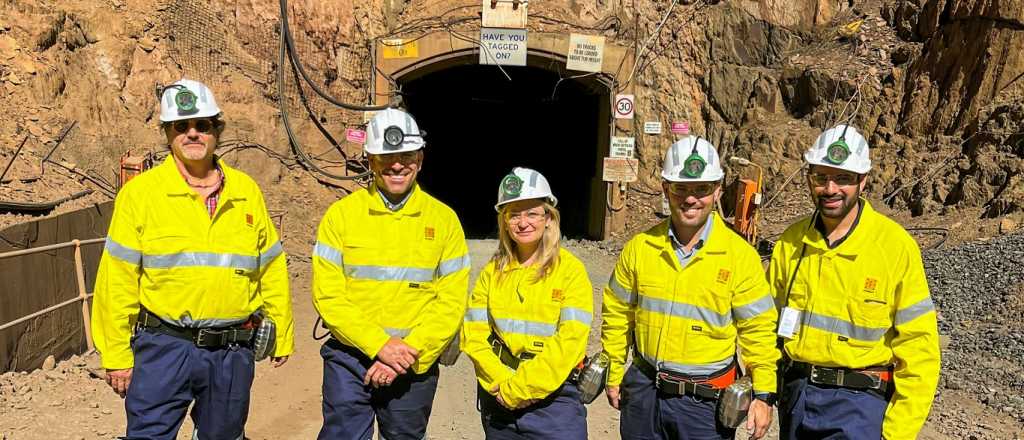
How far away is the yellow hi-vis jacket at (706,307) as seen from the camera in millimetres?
3047

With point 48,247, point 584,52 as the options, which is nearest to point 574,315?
point 48,247

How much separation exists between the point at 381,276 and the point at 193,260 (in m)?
0.90

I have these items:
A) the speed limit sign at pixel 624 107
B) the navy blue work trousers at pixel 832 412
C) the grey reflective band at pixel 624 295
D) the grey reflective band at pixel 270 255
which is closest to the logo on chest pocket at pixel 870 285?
the navy blue work trousers at pixel 832 412

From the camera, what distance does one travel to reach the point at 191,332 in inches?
131

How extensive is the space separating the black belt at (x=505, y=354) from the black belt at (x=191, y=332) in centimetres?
130

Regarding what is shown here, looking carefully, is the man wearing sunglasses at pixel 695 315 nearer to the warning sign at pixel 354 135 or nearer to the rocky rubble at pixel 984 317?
the rocky rubble at pixel 984 317

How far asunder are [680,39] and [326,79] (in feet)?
24.5

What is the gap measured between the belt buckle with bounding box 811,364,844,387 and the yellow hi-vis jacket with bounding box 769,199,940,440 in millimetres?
30

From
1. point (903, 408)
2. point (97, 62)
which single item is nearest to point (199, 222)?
point (903, 408)

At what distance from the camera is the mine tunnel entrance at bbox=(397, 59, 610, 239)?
642 inches

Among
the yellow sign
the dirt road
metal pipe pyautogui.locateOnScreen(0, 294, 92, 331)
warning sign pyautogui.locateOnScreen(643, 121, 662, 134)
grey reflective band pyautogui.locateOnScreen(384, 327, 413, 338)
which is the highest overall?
the yellow sign

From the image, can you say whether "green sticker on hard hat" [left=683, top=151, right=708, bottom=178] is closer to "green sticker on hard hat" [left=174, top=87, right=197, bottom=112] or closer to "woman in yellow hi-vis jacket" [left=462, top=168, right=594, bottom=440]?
"woman in yellow hi-vis jacket" [left=462, top=168, right=594, bottom=440]

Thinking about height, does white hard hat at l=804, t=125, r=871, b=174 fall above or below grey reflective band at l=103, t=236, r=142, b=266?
above

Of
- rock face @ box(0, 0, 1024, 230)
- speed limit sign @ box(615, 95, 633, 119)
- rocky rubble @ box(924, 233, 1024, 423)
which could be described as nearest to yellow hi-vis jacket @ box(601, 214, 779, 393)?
rocky rubble @ box(924, 233, 1024, 423)
